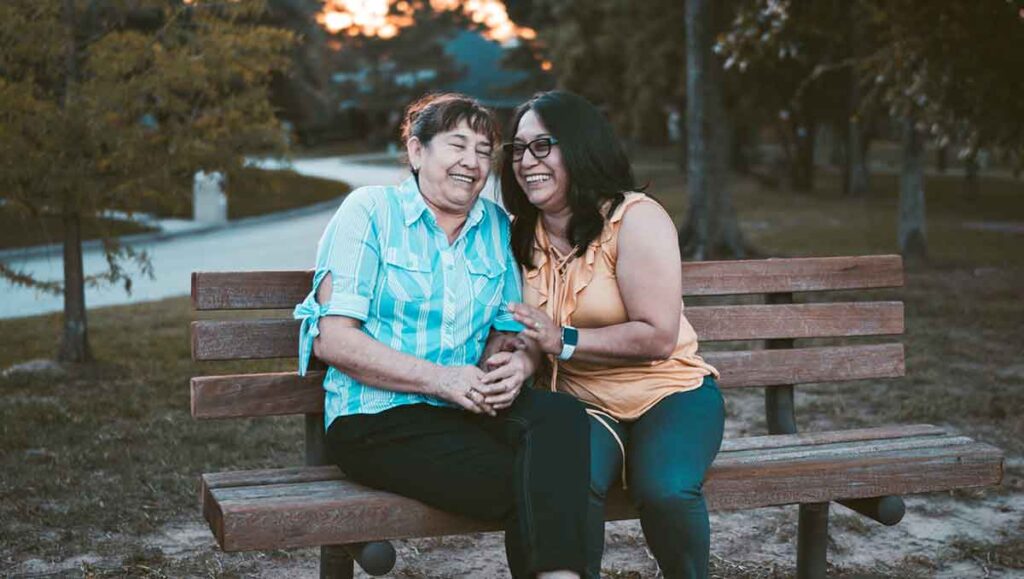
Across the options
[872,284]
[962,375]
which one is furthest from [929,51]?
[872,284]

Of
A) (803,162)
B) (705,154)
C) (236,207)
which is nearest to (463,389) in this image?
(705,154)

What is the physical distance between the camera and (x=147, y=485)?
220 inches

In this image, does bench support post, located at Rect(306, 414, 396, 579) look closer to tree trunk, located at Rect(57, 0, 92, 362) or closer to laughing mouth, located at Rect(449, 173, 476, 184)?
laughing mouth, located at Rect(449, 173, 476, 184)

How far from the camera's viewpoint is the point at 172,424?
6.79 m

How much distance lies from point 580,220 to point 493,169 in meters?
0.39

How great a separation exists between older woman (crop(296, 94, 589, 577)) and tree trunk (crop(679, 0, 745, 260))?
38.4 ft

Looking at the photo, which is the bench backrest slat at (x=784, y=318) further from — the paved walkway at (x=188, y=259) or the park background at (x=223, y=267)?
the paved walkway at (x=188, y=259)

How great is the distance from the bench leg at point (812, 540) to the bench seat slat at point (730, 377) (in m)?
0.49

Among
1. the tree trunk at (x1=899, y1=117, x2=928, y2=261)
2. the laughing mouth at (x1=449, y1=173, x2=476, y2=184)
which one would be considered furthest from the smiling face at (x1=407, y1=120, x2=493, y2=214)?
the tree trunk at (x1=899, y1=117, x2=928, y2=261)

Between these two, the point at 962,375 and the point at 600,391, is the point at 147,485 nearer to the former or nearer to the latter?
the point at 600,391

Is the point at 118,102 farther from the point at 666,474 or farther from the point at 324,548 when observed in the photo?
the point at 666,474

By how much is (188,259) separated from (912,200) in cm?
953

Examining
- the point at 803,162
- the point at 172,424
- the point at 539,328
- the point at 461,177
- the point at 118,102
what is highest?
the point at 118,102

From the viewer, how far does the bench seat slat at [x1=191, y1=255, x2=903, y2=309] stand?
12.7ft
